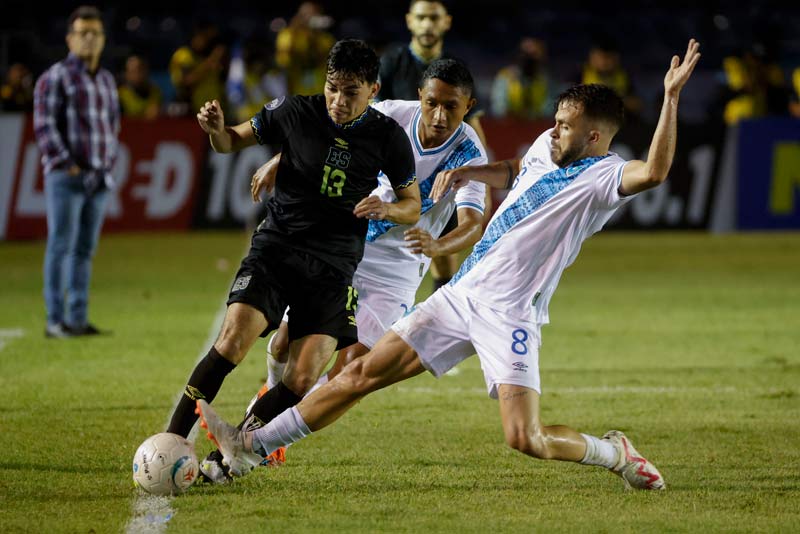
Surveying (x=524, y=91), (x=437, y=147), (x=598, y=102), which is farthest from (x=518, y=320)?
(x=524, y=91)

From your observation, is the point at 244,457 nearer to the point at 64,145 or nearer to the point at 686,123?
the point at 64,145

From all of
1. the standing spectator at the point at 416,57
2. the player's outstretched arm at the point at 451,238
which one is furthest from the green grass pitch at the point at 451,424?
the standing spectator at the point at 416,57

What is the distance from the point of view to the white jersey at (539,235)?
5578 millimetres

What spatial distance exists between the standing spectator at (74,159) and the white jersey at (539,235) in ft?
18.1

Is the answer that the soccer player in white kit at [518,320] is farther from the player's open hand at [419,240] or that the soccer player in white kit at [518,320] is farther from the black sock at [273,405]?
the black sock at [273,405]

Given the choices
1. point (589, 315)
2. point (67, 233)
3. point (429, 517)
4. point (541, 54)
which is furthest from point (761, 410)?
point (541, 54)

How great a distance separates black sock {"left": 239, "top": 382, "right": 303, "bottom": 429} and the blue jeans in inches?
186

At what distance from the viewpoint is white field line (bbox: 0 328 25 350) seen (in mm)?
10212

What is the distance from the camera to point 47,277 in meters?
10.5

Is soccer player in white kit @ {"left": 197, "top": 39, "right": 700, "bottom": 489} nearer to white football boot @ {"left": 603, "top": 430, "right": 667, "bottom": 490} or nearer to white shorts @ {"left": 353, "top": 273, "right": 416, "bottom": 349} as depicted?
white football boot @ {"left": 603, "top": 430, "right": 667, "bottom": 490}

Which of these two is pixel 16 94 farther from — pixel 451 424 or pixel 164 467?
pixel 164 467

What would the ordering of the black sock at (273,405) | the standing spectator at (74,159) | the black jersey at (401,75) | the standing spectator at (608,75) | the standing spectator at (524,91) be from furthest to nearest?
the standing spectator at (524,91), the standing spectator at (608,75), the standing spectator at (74,159), the black jersey at (401,75), the black sock at (273,405)

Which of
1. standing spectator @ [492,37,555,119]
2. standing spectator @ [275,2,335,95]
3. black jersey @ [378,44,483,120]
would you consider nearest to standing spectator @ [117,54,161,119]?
standing spectator @ [275,2,335,95]

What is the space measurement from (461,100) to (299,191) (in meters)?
0.99
